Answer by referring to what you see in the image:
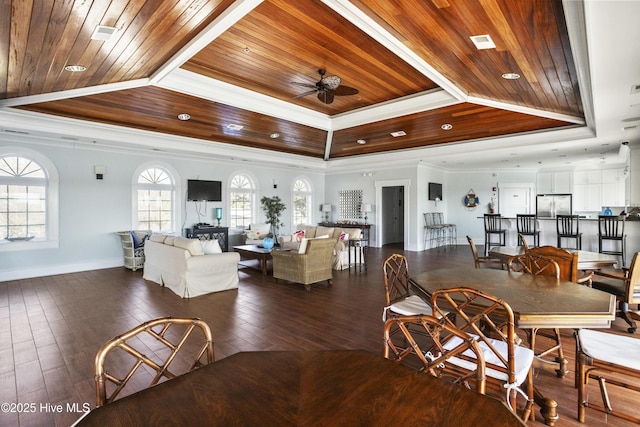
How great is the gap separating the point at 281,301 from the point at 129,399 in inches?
149

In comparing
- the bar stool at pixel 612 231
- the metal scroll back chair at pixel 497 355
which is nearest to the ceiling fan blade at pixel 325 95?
the metal scroll back chair at pixel 497 355

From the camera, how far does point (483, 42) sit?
3121 millimetres

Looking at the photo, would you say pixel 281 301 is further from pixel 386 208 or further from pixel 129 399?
pixel 386 208

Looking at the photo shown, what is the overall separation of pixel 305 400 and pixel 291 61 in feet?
13.3

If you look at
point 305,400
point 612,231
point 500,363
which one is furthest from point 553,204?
point 305,400

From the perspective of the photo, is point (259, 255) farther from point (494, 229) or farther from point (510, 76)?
point (494, 229)

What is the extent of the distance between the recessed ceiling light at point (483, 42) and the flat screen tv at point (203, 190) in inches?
286

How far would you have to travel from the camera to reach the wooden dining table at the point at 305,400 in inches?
35.5

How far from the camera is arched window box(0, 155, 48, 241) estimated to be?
20.2 ft

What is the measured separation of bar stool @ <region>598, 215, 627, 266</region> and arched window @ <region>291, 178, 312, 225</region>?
8.03m

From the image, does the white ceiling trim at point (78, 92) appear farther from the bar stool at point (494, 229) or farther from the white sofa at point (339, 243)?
the bar stool at point (494, 229)

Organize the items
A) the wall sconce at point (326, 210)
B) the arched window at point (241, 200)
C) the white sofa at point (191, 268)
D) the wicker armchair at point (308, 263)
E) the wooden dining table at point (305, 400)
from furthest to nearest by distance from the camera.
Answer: the wall sconce at point (326, 210) < the arched window at point (241, 200) < the wicker armchair at point (308, 263) < the white sofa at point (191, 268) < the wooden dining table at point (305, 400)

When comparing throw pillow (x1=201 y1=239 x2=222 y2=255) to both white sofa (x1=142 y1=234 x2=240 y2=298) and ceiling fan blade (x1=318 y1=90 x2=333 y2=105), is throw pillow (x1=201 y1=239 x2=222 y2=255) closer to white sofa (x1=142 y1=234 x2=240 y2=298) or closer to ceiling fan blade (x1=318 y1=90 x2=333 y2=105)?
white sofa (x1=142 y1=234 x2=240 y2=298)

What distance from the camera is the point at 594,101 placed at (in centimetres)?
391
